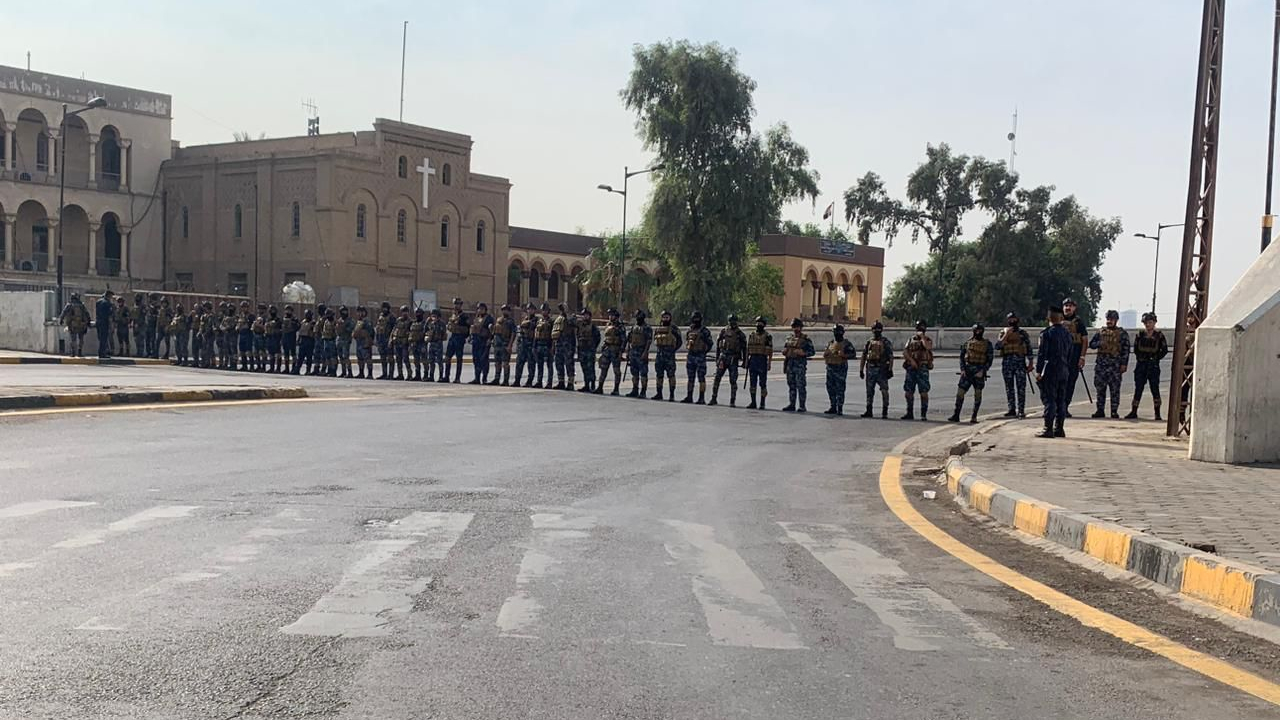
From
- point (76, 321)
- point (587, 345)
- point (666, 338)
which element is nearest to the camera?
point (666, 338)

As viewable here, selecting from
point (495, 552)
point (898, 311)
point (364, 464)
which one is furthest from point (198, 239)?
point (495, 552)

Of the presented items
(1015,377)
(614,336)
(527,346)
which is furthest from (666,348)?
(1015,377)

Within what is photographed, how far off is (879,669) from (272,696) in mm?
2296

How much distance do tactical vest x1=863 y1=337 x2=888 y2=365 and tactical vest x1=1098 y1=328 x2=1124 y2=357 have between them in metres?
3.67

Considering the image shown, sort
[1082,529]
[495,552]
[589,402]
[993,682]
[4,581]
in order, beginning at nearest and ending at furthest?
[993,682]
[4,581]
[495,552]
[1082,529]
[589,402]

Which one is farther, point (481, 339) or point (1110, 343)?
point (481, 339)

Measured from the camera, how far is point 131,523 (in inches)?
286

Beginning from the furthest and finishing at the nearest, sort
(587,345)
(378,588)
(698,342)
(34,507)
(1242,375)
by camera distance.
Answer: (587,345), (698,342), (1242,375), (34,507), (378,588)

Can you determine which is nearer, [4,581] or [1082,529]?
[4,581]

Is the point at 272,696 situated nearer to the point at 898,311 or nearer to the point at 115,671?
the point at 115,671

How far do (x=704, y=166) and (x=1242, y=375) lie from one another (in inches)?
1739

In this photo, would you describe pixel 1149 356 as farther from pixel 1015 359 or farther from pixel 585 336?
pixel 585 336

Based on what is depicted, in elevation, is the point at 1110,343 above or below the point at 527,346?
above

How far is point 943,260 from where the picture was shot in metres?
72.7
